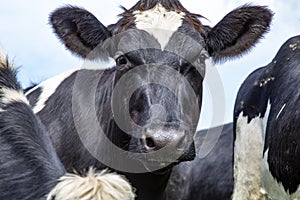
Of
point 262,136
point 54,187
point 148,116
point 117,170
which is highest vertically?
point 54,187

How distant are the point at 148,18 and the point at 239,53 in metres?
1.07

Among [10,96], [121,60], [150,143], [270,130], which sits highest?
[10,96]

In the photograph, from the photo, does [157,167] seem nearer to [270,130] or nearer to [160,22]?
[160,22]

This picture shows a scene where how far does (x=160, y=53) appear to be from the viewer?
6.02 meters

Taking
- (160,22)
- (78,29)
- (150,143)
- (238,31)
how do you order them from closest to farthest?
(150,143)
(160,22)
(78,29)
(238,31)

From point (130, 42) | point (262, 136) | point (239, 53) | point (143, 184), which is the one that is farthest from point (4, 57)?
point (262, 136)

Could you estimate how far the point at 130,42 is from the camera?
6.16 m

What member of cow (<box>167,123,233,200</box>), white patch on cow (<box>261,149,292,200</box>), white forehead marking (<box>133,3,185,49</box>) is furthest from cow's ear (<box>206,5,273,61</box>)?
cow (<box>167,123,233,200</box>)

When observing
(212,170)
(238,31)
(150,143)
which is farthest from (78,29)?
(212,170)

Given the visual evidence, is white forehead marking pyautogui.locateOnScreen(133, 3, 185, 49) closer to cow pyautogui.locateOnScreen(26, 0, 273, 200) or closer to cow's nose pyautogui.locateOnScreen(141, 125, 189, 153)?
cow pyautogui.locateOnScreen(26, 0, 273, 200)

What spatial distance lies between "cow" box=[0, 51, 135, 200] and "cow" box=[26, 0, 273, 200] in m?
0.91

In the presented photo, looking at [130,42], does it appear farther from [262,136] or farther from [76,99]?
[262,136]

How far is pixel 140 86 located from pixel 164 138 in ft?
2.18

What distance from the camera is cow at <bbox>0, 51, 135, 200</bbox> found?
157 inches
